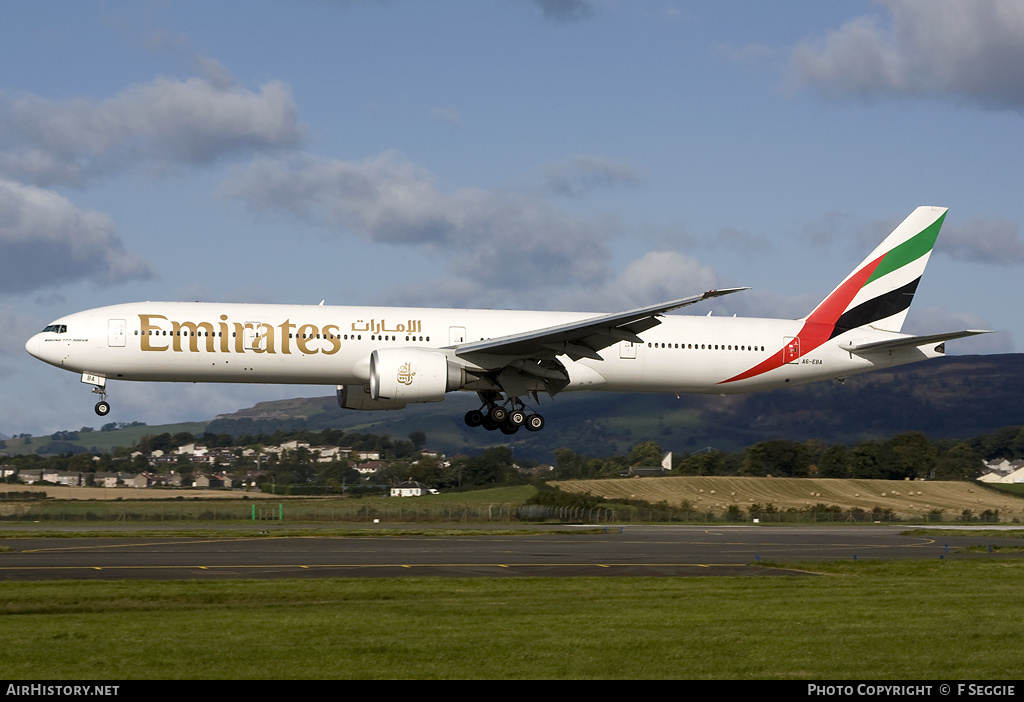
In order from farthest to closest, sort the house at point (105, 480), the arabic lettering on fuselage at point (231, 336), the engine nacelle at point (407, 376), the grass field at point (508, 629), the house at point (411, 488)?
the house at point (105, 480) < the house at point (411, 488) < the arabic lettering on fuselage at point (231, 336) < the engine nacelle at point (407, 376) < the grass field at point (508, 629)

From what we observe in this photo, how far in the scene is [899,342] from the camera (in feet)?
129

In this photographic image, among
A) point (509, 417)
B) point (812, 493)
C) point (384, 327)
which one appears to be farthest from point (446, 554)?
point (812, 493)

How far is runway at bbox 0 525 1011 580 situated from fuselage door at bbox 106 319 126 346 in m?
6.47

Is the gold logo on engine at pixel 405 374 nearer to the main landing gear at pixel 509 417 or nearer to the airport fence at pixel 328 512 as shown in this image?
the main landing gear at pixel 509 417

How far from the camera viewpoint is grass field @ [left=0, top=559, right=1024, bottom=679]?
1455 cm

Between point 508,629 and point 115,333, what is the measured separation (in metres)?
22.5

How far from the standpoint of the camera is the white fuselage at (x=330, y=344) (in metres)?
35.6

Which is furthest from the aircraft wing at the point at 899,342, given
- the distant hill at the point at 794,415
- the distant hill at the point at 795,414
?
the distant hill at the point at 795,414

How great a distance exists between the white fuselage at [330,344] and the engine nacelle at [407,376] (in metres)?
1.28

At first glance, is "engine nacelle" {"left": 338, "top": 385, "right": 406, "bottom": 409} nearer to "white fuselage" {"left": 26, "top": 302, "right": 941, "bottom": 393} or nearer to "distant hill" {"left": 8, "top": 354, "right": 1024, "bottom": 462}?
"white fuselage" {"left": 26, "top": 302, "right": 941, "bottom": 393}

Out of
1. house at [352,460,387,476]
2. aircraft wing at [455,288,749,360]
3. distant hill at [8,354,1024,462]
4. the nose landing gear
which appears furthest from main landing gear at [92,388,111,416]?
distant hill at [8,354,1024,462]

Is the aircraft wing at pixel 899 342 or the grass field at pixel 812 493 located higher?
the aircraft wing at pixel 899 342
